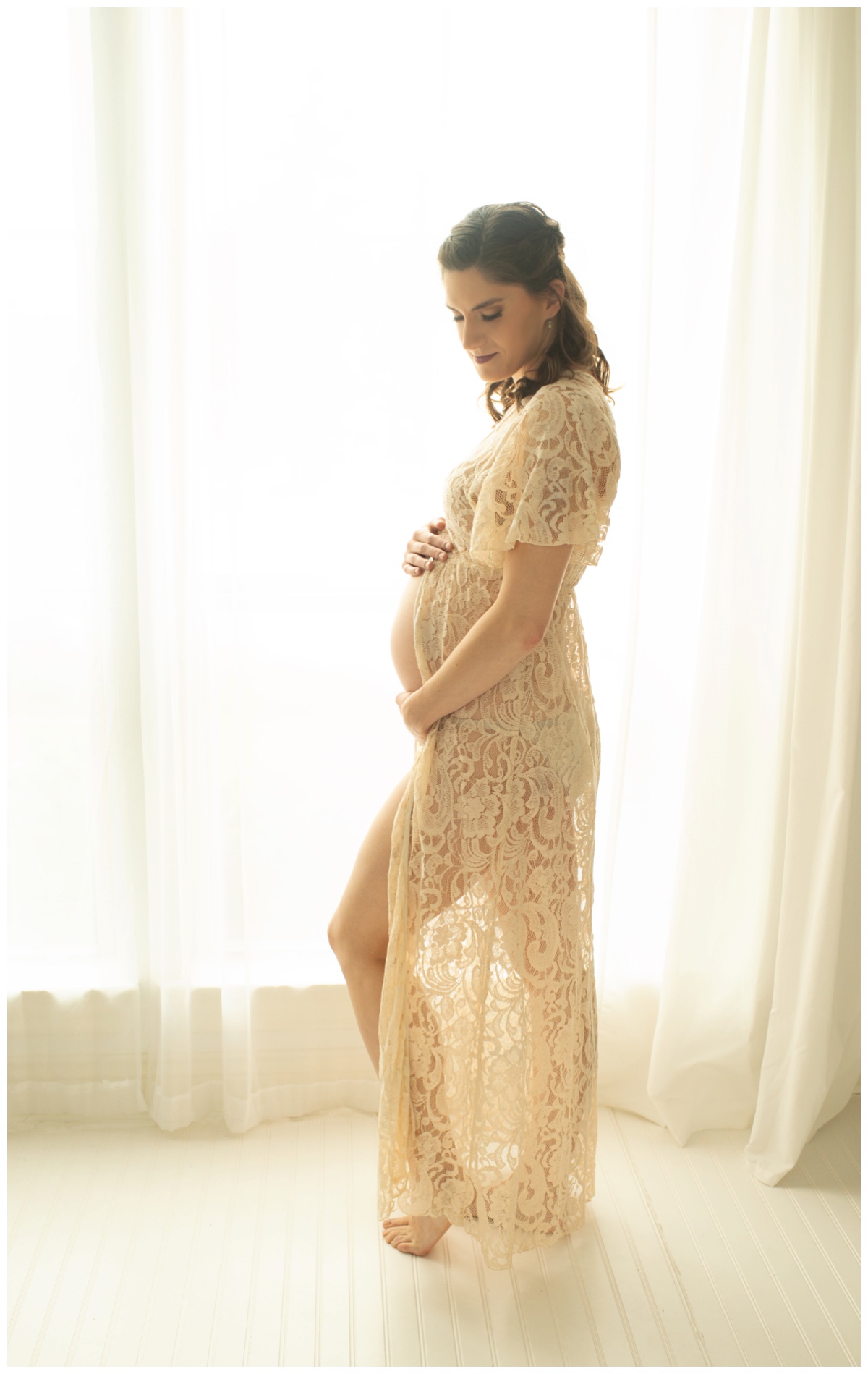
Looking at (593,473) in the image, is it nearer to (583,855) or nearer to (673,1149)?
(583,855)

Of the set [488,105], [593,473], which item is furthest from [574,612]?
[488,105]

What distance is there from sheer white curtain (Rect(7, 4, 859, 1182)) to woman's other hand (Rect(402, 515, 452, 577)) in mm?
328

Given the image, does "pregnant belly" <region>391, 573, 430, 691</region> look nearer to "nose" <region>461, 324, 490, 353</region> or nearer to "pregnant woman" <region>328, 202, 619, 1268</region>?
"pregnant woman" <region>328, 202, 619, 1268</region>

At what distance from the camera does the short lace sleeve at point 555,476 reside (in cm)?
144

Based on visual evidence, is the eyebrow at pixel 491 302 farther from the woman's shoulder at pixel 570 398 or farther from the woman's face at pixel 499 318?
the woman's shoulder at pixel 570 398

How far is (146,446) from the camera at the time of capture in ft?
6.29

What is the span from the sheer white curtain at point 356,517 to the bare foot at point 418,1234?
385 mm

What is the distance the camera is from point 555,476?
1441 millimetres

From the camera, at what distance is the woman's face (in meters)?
1.52

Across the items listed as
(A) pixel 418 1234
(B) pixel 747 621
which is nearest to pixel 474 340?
(B) pixel 747 621

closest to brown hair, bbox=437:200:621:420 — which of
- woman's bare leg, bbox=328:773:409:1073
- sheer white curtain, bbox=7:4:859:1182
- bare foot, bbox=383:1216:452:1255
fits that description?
sheer white curtain, bbox=7:4:859:1182

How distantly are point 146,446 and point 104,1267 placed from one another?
140 cm

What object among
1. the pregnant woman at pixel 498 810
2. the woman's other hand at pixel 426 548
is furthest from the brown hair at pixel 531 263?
the woman's other hand at pixel 426 548

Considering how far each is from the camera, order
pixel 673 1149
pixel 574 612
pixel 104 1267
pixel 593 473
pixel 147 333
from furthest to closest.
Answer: pixel 673 1149, pixel 147 333, pixel 104 1267, pixel 574 612, pixel 593 473
